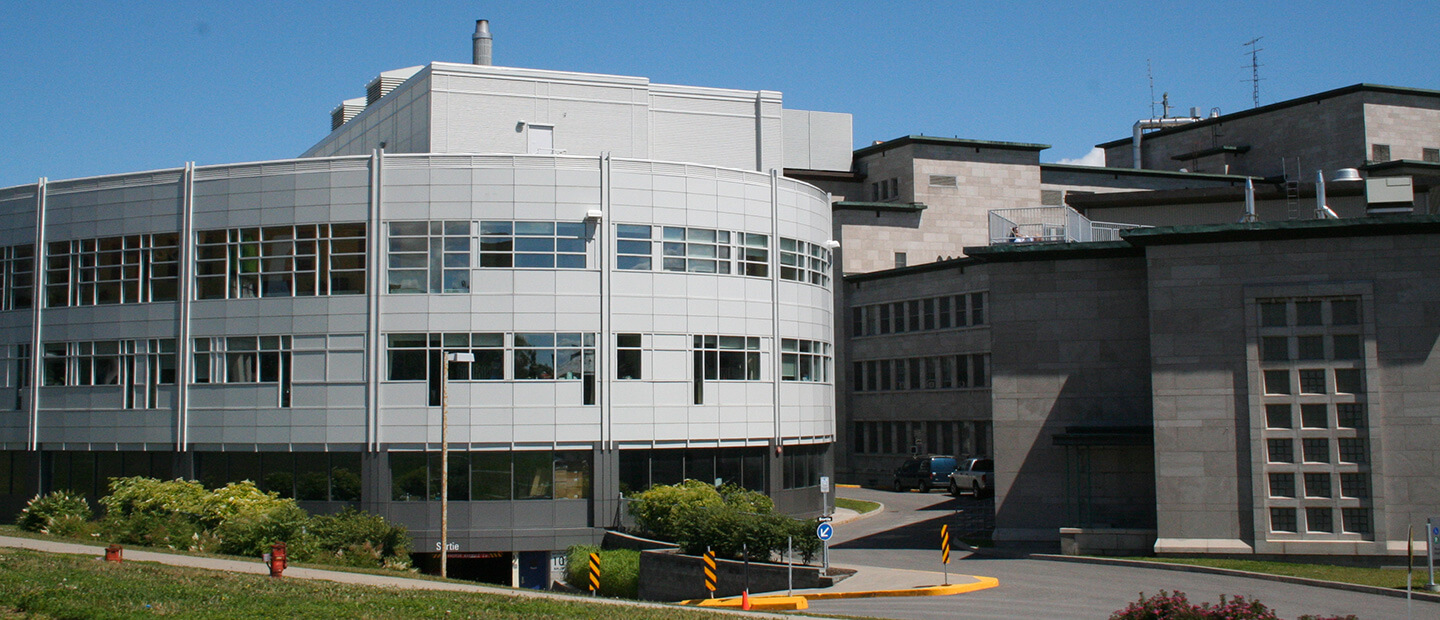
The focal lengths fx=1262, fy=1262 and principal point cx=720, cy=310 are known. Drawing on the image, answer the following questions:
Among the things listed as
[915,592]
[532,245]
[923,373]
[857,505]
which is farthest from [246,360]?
[923,373]

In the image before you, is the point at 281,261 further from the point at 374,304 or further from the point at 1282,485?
the point at 1282,485

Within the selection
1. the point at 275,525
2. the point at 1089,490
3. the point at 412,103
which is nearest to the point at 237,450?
the point at 275,525

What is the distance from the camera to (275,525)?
35500 millimetres

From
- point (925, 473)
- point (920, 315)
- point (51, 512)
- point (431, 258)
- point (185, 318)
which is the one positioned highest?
point (431, 258)

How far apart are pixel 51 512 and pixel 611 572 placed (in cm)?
1936

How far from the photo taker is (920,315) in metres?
67.3

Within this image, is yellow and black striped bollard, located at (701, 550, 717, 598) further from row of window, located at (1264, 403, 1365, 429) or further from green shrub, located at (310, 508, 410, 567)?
row of window, located at (1264, 403, 1365, 429)

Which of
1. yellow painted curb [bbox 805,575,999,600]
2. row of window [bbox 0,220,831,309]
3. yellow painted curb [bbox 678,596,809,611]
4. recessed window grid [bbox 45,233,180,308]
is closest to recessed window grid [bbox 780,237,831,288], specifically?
row of window [bbox 0,220,831,309]

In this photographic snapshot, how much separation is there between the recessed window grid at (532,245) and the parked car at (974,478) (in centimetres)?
2362

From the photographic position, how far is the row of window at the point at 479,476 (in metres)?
40.6

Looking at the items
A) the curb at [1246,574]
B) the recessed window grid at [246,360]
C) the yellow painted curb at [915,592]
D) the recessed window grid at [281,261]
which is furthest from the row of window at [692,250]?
the yellow painted curb at [915,592]

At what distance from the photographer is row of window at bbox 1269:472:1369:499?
3216 cm

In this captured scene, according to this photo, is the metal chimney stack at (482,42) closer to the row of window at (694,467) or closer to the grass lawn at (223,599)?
the row of window at (694,467)

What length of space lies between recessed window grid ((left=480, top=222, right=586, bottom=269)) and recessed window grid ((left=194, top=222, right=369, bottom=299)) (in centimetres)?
417
